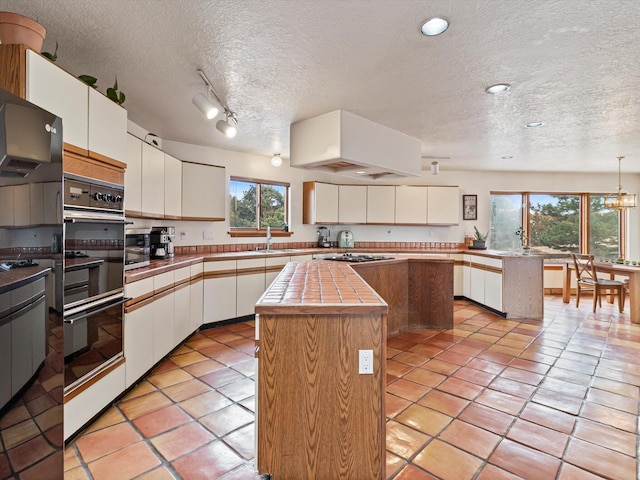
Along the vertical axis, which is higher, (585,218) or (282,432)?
(585,218)

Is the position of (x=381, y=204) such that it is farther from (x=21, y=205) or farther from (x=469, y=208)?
(x=21, y=205)

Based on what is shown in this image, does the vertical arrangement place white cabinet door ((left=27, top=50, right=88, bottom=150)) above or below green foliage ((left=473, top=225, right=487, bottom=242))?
above

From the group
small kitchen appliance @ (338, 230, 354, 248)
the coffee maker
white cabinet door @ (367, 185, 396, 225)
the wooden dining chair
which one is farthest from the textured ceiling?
small kitchen appliance @ (338, 230, 354, 248)

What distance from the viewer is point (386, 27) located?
1.90 metres

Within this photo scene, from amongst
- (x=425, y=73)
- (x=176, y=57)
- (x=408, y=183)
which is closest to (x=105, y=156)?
(x=176, y=57)

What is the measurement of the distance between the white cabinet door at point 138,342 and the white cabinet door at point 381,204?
4.08m

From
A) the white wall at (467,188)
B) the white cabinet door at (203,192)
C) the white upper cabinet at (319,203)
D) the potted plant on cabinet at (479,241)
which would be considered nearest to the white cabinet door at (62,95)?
the white cabinet door at (203,192)

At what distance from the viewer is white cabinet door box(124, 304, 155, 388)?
2381 mm

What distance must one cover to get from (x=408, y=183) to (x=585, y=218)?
3.63m

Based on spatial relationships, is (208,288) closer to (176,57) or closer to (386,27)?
(176,57)

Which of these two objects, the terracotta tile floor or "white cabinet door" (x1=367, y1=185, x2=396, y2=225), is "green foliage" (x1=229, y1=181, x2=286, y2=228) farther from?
the terracotta tile floor

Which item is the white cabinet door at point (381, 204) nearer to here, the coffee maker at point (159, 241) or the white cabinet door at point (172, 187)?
the white cabinet door at point (172, 187)

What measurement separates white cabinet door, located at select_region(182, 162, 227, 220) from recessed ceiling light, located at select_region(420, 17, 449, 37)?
3152 mm

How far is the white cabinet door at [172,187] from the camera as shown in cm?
367
